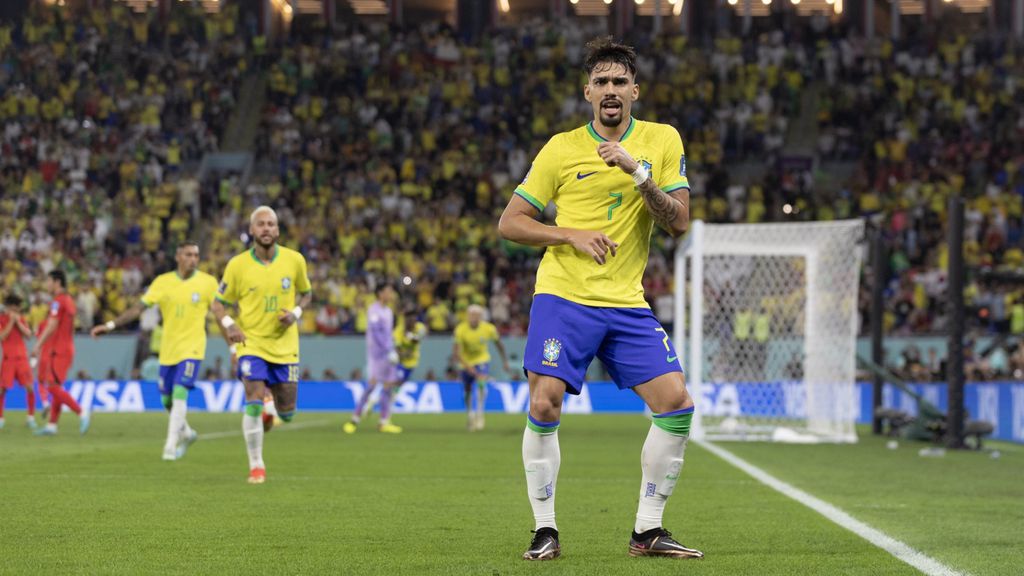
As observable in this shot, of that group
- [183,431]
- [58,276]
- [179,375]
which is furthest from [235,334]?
[58,276]

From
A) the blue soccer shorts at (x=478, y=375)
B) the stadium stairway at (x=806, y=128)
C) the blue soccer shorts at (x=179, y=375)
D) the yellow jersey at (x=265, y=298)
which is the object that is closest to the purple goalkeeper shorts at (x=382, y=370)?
the blue soccer shorts at (x=478, y=375)

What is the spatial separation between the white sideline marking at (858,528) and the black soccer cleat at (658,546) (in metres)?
1.06

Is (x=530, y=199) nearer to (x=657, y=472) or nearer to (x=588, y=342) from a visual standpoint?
(x=588, y=342)

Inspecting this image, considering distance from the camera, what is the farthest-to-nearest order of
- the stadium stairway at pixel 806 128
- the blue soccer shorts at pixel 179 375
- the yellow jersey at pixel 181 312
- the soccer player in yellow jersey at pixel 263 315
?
the stadium stairway at pixel 806 128 < the yellow jersey at pixel 181 312 < the blue soccer shorts at pixel 179 375 < the soccer player in yellow jersey at pixel 263 315

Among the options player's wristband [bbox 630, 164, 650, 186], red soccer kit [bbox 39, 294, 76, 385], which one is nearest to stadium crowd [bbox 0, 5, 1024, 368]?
red soccer kit [bbox 39, 294, 76, 385]

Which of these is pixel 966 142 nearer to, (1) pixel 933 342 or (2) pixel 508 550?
(1) pixel 933 342

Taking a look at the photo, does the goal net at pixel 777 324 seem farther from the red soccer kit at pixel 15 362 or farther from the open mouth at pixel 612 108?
the open mouth at pixel 612 108

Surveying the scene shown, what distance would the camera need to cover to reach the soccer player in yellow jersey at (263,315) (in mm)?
12242

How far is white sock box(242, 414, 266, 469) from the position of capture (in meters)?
12.1

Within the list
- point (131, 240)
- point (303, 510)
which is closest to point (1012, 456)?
point (303, 510)

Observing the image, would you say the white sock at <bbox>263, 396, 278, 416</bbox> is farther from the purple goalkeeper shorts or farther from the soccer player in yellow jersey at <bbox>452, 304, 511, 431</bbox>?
the soccer player in yellow jersey at <bbox>452, 304, 511, 431</bbox>

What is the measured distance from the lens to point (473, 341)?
78.0 feet

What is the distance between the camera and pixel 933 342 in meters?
30.7

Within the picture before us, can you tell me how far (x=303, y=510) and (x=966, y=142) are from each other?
31.1 meters
